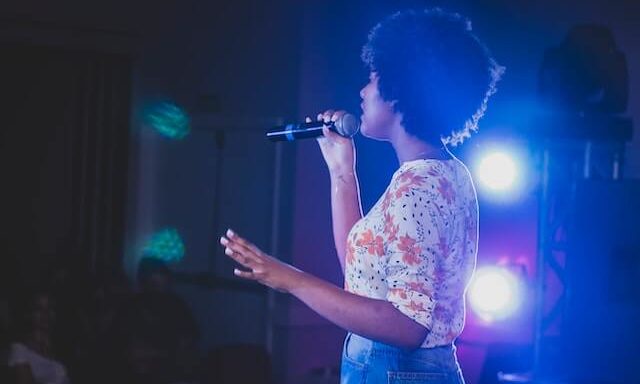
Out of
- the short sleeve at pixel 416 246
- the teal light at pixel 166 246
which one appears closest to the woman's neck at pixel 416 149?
the short sleeve at pixel 416 246

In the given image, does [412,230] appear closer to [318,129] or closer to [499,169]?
[318,129]

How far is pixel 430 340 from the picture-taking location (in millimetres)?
1507

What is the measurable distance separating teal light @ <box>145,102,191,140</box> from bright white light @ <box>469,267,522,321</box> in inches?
75.7

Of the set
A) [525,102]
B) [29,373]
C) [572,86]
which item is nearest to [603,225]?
[572,86]

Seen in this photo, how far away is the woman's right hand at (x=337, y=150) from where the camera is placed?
6.16ft

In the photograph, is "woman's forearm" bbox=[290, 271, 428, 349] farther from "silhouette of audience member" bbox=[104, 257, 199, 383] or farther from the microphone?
"silhouette of audience member" bbox=[104, 257, 199, 383]

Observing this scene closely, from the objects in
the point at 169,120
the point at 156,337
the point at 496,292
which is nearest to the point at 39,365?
the point at 156,337

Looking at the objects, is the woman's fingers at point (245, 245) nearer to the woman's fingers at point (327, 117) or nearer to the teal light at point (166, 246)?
the woman's fingers at point (327, 117)

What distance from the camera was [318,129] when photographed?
1889 mm

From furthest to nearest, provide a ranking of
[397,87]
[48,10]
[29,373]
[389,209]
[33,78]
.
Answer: [33,78] → [48,10] → [29,373] → [397,87] → [389,209]

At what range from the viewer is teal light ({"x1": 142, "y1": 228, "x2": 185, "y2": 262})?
204 inches

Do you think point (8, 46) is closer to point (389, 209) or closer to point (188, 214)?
point (188, 214)

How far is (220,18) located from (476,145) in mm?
1542

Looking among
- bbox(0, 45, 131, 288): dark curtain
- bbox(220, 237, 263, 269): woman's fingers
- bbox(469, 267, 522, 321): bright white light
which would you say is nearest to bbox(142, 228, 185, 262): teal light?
bbox(0, 45, 131, 288): dark curtain
